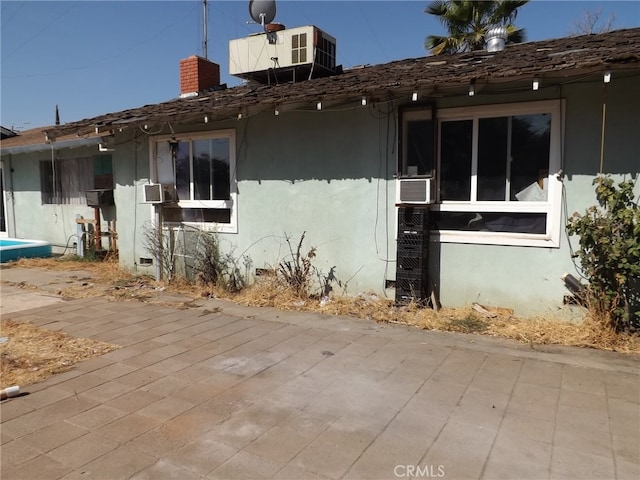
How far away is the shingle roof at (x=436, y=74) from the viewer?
196 inches

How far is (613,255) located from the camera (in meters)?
4.73

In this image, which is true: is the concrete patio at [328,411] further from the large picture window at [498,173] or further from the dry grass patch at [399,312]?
the large picture window at [498,173]

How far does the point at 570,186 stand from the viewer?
5.52m

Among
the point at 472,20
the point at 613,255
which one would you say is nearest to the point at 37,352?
the point at 613,255

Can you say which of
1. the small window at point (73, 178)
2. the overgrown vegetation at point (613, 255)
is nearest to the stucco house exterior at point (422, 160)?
the overgrown vegetation at point (613, 255)

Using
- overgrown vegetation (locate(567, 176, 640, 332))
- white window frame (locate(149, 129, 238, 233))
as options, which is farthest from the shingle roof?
overgrown vegetation (locate(567, 176, 640, 332))

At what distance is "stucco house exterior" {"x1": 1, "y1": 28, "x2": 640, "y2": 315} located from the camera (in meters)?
5.41

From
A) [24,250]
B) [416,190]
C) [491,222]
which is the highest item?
[416,190]

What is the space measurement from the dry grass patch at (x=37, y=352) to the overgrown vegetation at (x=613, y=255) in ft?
18.2

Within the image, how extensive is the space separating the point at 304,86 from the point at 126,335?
4.88m

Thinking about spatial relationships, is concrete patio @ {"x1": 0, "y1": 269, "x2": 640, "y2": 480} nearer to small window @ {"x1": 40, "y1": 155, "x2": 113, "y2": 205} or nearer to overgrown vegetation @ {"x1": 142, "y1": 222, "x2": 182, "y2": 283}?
overgrown vegetation @ {"x1": 142, "y1": 222, "x2": 182, "y2": 283}

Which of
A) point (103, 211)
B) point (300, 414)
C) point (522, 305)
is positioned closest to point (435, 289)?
point (522, 305)

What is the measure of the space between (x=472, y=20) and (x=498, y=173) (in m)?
13.6

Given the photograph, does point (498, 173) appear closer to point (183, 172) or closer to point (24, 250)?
point (183, 172)
